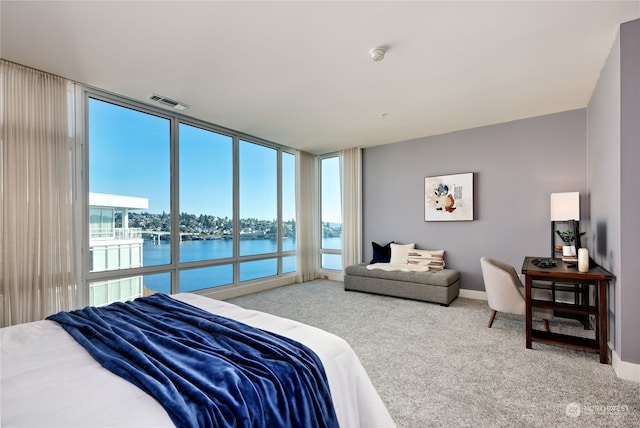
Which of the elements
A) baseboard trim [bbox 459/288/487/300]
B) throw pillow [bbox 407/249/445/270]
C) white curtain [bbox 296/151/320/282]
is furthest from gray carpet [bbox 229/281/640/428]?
white curtain [bbox 296/151/320/282]

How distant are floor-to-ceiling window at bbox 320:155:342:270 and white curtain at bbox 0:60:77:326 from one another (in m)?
4.39

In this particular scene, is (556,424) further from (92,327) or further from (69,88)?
(69,88)

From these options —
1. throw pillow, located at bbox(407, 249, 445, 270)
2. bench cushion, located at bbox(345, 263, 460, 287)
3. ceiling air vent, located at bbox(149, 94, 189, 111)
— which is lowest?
bench cushion, located at bbox(345, 263, 460, 287)

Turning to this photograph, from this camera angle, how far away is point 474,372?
7.92ft

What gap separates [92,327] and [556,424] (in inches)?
106

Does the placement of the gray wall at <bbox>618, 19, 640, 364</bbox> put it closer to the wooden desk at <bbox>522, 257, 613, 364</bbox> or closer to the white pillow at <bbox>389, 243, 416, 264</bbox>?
the wooden desk at <bbox>522, 257, 613, 364</bbox>

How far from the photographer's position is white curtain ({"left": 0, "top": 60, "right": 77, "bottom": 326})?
2721 mm

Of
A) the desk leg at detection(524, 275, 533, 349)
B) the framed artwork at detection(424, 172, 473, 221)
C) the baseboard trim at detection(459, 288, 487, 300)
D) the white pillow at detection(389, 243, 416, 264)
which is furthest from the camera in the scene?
the white pillow at detection(389, 243, 416, 264)

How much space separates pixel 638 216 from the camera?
7.37 feet

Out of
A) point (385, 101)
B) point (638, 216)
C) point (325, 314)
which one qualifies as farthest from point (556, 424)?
point (385, 101)

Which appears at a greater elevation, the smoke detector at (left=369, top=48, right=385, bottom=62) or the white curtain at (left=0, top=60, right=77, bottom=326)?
the smoke detector at (left=369, top=48, right=385, bottom=62)

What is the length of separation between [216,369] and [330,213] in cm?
543
